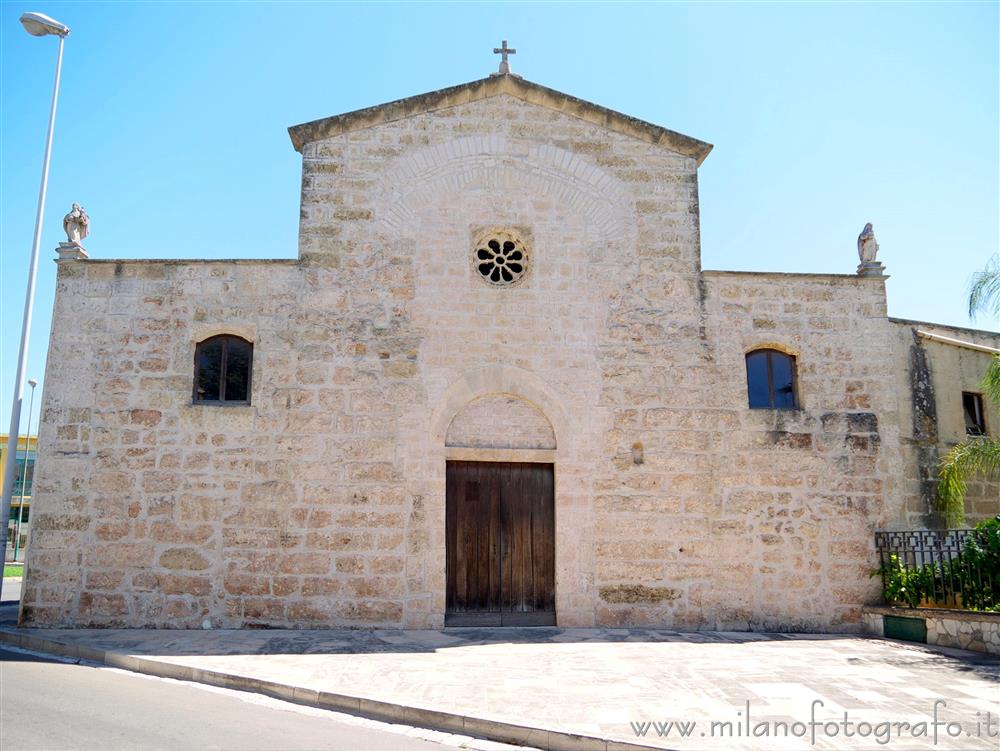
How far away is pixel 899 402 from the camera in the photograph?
39.0ft

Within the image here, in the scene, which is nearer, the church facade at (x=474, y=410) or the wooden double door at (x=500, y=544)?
the church facade at (x=474, y=410)

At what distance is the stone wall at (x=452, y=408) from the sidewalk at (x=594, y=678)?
27.5 inches

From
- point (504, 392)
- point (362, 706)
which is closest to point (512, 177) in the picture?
point (504, 392)

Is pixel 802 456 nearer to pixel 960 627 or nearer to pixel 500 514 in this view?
pixel 960 627

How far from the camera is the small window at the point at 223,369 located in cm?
1039

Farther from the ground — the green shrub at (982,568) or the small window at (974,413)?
the small window at (974,413)

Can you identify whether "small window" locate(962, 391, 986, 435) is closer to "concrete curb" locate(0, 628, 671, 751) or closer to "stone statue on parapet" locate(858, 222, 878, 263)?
"stone statue on parapet" locate(858, 222, 878, 263)

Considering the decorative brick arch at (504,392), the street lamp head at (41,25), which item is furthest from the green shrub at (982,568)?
the street lamp head at (41,25)

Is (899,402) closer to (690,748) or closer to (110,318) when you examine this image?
(690,748)

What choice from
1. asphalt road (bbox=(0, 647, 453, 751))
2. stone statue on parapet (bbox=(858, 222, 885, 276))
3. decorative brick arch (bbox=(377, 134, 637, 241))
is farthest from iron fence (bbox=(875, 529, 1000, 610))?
asphalt road (bbox=(0, 647, 453, 751))

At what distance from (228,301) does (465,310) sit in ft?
11.0

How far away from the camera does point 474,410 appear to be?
1049 cm

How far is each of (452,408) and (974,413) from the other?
9089mm

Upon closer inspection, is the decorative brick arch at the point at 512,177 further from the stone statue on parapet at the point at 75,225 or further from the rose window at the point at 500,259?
the stone statue on parapet at the point at 75,225
